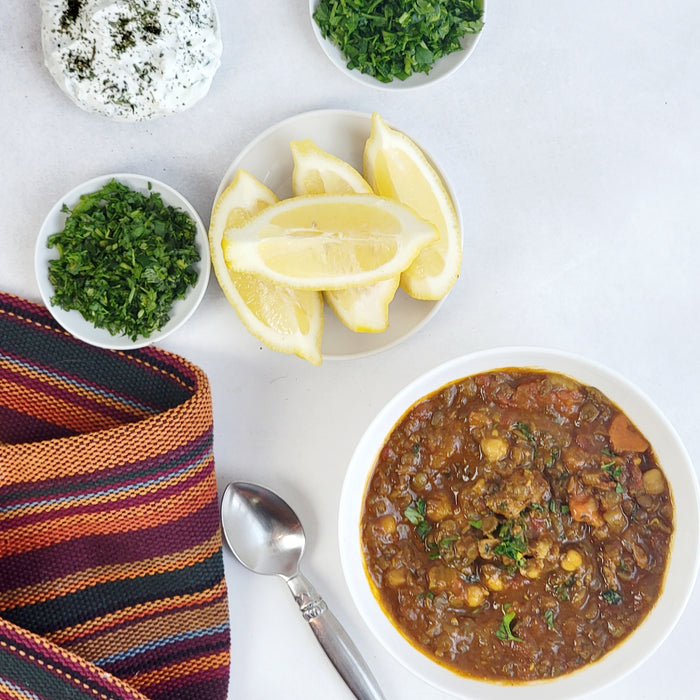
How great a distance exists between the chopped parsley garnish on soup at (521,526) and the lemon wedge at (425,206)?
35 centimetres

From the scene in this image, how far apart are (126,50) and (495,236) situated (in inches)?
54.8

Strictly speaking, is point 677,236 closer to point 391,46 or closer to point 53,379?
point 391,46

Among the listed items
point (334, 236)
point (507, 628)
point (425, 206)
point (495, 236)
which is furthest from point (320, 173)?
point (507, 628)

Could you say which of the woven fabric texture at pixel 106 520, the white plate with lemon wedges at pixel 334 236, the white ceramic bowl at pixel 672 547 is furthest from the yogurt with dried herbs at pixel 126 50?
the white ceramic bowl at pixel 672 547

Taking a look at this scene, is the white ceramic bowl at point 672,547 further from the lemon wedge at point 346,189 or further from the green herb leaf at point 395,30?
the green herb leaf at point 395,30

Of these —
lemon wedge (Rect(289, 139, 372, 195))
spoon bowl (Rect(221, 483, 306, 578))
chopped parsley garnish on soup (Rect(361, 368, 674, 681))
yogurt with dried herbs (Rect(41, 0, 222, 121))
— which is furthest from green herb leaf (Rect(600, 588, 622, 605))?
yogurt with dried herbs (Rect(41, 0, 222, 121))

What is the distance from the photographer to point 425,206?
8.34ft

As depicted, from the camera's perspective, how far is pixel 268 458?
278 cm

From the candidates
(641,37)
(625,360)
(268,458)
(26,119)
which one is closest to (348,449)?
(268,458)

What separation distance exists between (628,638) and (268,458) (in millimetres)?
1330

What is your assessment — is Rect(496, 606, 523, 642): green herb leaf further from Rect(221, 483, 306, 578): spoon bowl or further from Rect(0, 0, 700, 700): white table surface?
Rect(221, 483, 306, 578): spoon bowl

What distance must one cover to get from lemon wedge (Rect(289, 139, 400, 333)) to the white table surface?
0.24 meters

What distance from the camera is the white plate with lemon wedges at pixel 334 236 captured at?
242 cm

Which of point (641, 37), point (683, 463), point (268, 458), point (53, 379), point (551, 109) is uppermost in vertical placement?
point (641, 37)
